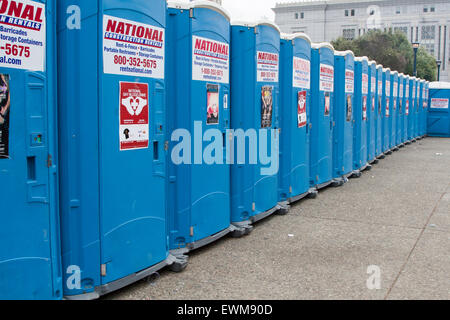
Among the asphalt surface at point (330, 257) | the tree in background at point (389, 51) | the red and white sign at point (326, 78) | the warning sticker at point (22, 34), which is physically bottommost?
the asphalt surface at point (330, 257)

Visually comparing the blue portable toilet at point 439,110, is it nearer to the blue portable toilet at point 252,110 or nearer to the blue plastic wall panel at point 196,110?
the blue portable toilet at point 252,110

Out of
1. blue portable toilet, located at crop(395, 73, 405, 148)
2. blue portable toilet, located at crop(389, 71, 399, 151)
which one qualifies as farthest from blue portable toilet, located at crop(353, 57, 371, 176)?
blue portable toilet, located at crop(395, 73, 405, 148)

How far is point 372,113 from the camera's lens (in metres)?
12.7

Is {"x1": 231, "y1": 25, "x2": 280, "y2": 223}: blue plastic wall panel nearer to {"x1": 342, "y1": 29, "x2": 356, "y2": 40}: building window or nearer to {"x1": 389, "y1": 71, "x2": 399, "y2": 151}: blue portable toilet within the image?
{"x1": 389, "y1": 71, "x2": 399, "y2": 151}: blue portable toilet

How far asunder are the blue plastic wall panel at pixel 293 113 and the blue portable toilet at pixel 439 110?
17996 millimetres

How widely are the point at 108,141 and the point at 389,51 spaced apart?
147 feet

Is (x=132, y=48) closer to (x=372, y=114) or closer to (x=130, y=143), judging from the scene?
(x=130, y=143)

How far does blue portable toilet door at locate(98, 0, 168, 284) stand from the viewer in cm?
402

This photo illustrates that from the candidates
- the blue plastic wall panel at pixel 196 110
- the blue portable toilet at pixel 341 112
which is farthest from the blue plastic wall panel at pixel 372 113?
the blue plastic wall panel at pixel 196 110

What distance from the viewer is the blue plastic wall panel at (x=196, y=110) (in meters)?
5.04

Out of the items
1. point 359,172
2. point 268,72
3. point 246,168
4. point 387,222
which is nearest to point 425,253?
point 387,222

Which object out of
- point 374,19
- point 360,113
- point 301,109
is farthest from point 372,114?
point 374,19

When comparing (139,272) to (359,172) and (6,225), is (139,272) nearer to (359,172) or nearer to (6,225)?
(6,225)

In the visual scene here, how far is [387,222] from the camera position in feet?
→ 22.2
